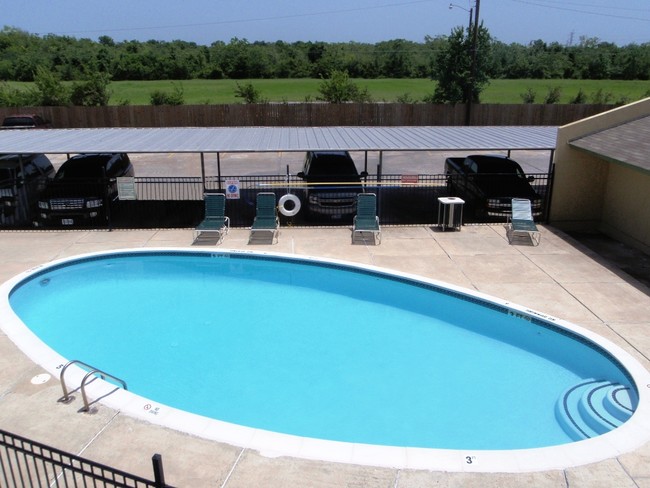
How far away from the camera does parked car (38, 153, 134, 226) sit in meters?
16.5

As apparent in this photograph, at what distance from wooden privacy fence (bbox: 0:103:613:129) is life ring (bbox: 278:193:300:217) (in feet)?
71.8

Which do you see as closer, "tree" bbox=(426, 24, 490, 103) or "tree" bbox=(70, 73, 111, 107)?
"tree" bbox=(426, 24, 490, 103)

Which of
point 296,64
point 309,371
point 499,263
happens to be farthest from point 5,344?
point 296,64

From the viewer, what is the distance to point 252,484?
6359 mm

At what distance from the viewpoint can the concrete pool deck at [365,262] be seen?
6539mm

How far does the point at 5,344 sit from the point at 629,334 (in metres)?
10.8

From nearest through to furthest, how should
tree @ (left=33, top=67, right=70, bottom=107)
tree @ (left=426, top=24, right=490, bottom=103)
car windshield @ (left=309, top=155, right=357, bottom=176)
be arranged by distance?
car windshield @ (left=309, top=155, right=357, bottom=176) → tree @ (left=426, top=24, right=490, bottom=103) → tree @ (left=33, top=67, right=70, bottom=107)

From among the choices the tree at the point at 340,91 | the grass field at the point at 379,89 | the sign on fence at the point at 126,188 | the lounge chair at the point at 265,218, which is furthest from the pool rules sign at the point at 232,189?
the grass field at the point at 379,89

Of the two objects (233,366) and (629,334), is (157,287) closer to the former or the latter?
(233,366)

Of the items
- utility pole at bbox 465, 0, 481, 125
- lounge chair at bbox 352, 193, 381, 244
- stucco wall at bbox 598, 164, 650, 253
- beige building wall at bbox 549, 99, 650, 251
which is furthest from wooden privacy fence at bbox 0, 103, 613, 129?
lounge chair at bbox 352, 193, 381, 244

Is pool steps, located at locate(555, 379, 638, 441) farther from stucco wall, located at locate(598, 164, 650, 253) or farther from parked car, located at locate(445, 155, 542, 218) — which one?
parked car, located at locate(445, 155, 542, 218)

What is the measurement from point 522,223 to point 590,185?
293 centimetres

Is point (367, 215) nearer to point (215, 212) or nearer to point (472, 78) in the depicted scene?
point (215, 212)

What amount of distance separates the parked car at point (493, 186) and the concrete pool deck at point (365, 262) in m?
0.77
